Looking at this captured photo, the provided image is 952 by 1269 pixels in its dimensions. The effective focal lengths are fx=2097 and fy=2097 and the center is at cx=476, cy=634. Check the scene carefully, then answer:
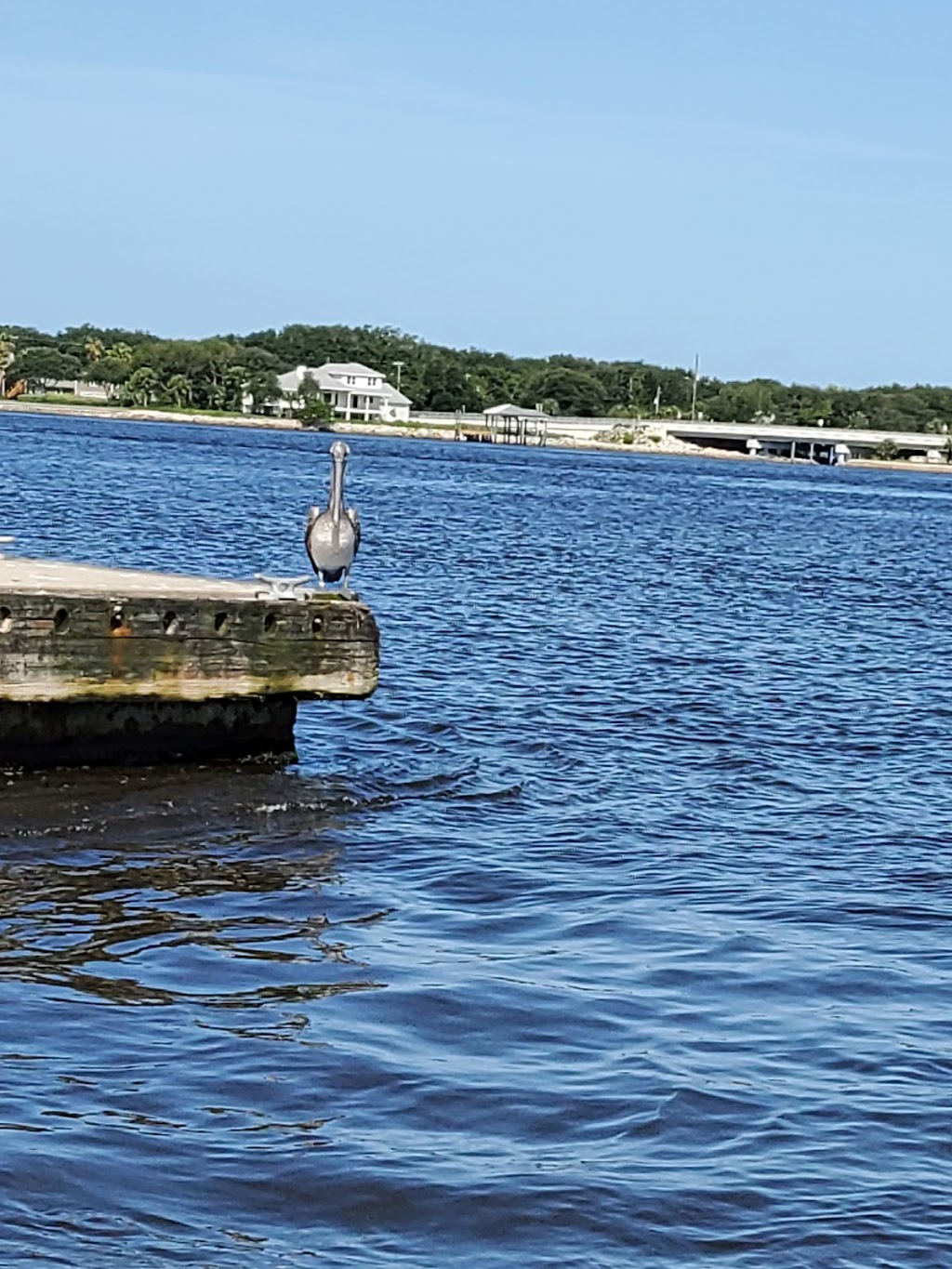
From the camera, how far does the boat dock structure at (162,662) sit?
486 inches

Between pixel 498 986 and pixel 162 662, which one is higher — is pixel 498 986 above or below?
below

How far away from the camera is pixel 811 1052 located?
8.52 metres

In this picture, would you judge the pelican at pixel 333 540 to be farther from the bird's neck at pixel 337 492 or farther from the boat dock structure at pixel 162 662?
the boat dock structure at pixel 162 662

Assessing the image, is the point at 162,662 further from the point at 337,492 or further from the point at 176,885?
the point at 176,885

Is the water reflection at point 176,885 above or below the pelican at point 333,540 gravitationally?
below

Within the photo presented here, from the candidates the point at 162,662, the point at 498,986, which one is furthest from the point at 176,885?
the point at 498,986

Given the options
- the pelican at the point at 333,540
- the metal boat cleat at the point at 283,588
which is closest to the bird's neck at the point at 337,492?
the pelican at the point at 333,540

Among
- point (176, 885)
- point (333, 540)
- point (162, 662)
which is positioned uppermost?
point (333, 540)

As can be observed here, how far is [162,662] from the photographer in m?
12.8

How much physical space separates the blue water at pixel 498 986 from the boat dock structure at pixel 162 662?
0.28 metres

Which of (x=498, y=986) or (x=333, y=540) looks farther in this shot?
(x=333, y=540)

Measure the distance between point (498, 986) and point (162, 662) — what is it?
4398 mm

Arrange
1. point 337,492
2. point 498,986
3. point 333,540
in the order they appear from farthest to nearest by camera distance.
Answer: point 333,540
point 337,492
point 498,986

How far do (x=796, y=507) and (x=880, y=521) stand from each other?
452 inches
